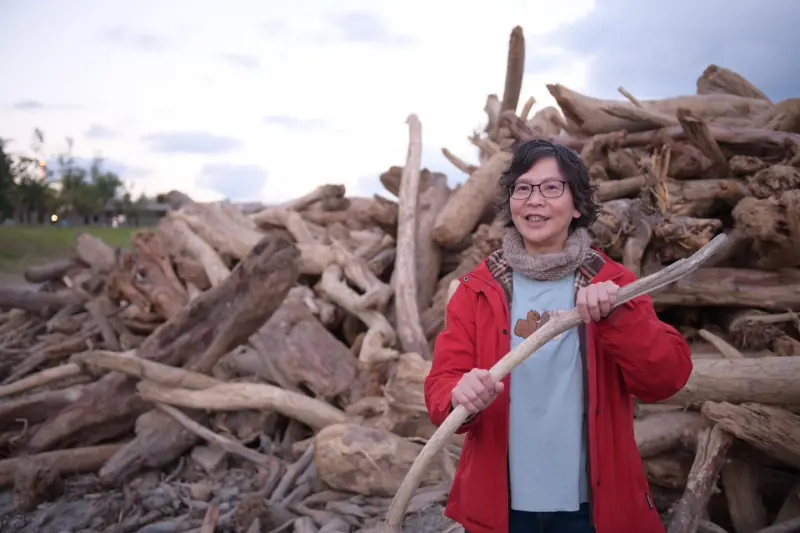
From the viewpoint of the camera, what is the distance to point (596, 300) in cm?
164

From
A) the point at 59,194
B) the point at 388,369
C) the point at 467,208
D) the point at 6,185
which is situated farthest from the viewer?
the point at 59,194

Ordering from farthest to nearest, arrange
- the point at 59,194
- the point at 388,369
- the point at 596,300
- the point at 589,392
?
the point at 59,194, the point at 388,369, the point at 589,392, the point at 596,300

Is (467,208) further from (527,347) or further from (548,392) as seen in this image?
(527,347)

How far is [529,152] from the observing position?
2.00m

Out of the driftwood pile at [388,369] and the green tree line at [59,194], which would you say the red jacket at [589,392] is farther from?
the green tree line at [59,194]

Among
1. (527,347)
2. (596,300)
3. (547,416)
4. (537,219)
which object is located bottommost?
(547,416)

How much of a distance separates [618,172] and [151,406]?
4.36 m

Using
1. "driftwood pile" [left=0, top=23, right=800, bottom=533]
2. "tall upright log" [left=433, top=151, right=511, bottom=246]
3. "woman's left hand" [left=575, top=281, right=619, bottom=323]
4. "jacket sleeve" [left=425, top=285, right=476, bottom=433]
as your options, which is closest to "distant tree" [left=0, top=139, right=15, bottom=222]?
"driftwood pile" [left=0, top=23, right=800, bottom=533]

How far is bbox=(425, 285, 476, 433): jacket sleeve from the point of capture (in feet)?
6.32

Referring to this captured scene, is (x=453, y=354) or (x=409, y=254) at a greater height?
(x=409, y=254)

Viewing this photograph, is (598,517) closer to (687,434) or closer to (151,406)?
(687,434)

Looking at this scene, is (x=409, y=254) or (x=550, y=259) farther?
(x=409, y=254)

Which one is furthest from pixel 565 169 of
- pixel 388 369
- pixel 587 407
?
pixel 388 369

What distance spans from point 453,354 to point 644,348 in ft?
1.85
